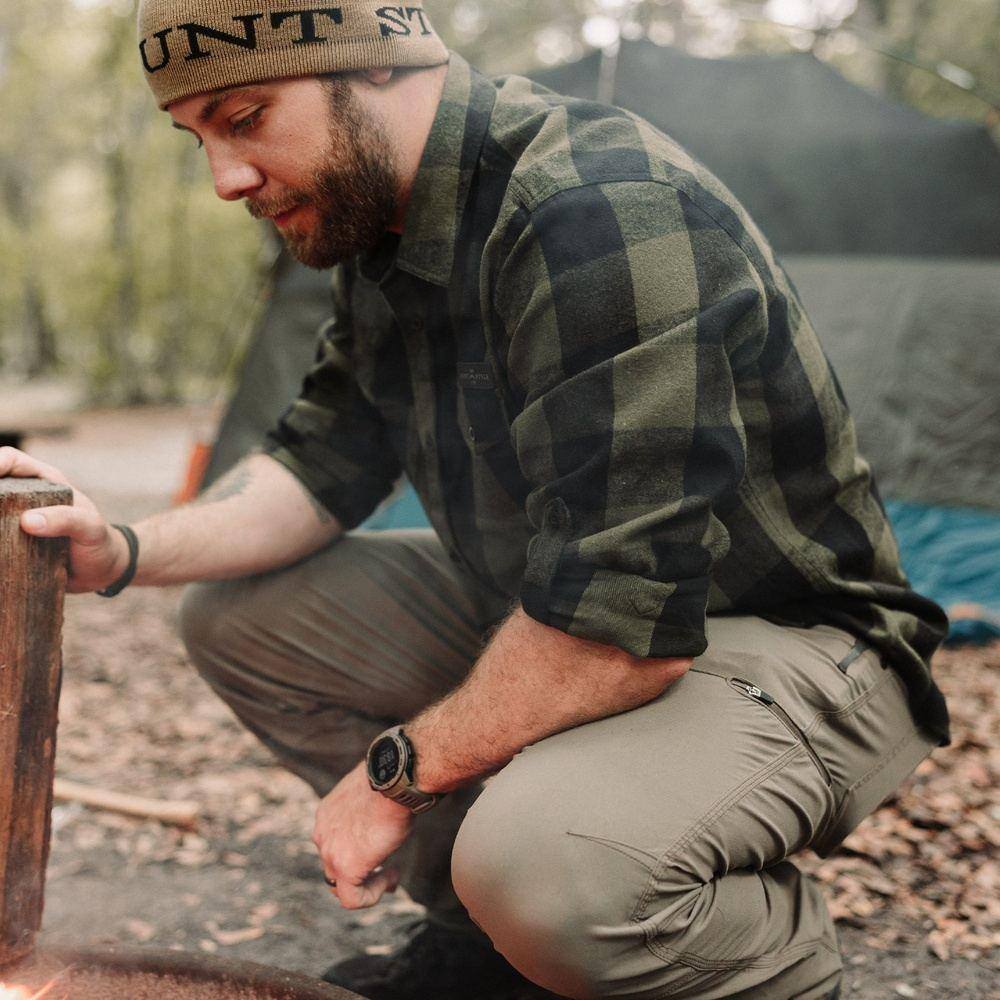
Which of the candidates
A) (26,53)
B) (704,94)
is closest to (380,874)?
(704,94)

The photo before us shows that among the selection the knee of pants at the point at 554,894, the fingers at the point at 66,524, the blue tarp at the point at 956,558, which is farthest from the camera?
the blue tarp at the point at 956,558

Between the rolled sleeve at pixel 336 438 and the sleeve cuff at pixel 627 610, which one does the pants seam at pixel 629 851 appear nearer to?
the sleeve cuff at pixel 627 610

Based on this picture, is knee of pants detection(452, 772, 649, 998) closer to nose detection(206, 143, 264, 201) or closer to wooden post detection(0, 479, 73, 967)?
wooden post detection(0, 479, 73, 967)

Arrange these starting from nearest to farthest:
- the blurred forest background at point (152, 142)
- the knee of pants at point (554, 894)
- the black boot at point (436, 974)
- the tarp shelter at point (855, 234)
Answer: the knee of pants at point (554, 894) → the black boot at point (436, 974) → the tarp shelter at point (855, 234) → the blurred forest background at point (152, 142)

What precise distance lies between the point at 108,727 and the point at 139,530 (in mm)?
1862

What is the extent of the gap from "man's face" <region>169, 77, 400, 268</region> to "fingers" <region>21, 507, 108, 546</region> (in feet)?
1.98

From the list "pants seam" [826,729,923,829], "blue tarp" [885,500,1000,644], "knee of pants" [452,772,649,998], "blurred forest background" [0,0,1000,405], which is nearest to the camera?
"knee of pants" [452,772,649,998]

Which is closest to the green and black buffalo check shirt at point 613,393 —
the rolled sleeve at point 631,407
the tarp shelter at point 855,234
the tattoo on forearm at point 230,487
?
the rolled sleeve at point 631,407

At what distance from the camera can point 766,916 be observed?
165cm

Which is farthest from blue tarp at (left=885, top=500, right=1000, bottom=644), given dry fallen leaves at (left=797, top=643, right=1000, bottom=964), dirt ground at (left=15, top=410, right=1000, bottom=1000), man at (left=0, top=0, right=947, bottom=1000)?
man at (left=0, top=0, right=947, bottom=1000)

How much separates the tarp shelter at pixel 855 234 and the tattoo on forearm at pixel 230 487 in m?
2.41

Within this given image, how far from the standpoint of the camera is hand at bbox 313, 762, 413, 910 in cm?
173

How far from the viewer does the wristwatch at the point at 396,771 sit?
1683mm

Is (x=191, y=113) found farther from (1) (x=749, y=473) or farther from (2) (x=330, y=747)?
(2) (x=330, y=747)
